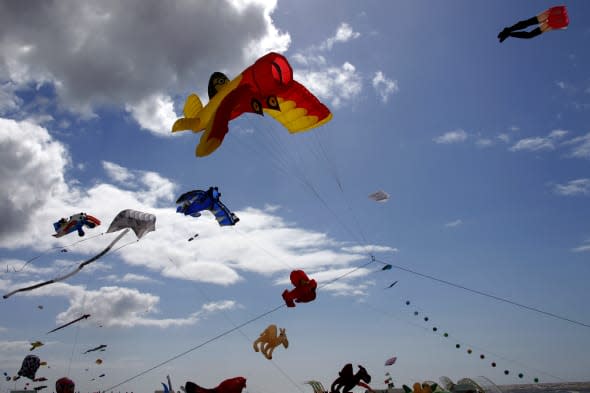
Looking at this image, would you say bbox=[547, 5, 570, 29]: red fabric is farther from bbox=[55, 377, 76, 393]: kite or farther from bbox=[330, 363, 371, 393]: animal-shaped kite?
bbox=[55, 377, 76, 393]: kite

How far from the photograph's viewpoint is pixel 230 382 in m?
9.44

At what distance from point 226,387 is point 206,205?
302 inches

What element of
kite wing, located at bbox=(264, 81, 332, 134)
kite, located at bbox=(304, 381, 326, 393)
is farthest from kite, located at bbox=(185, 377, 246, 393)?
kite wing, located at bbox=(264, 81, 332, 134)

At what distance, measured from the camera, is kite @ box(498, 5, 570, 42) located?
32.8ft

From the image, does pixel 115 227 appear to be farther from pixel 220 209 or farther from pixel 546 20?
pixel 546 20

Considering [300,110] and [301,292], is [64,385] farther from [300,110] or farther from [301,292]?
[300,110]

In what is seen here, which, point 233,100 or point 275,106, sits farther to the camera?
point 275,106

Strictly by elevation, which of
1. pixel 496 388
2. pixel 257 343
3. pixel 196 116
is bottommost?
pixel 496 388

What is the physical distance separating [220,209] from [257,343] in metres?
5.35

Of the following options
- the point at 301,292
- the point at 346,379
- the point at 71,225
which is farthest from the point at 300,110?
the point at 71,225

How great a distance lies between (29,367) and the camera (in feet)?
73.9

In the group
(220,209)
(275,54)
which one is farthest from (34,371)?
(275,54)

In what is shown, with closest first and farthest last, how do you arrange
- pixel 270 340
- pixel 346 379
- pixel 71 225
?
pixel 346 379 < pixel 270 340 < pixel 71 225

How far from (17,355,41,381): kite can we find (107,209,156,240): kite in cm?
1324
